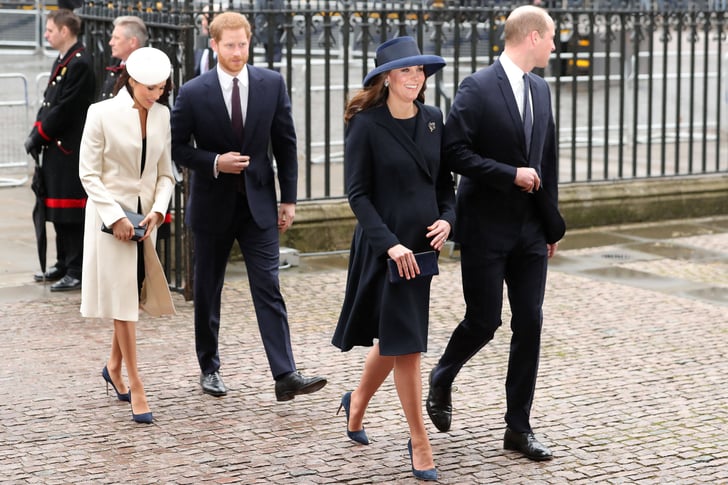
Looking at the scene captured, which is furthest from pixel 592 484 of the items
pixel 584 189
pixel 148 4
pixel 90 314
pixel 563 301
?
pixel 584 189

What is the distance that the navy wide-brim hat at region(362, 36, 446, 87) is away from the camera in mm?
5531

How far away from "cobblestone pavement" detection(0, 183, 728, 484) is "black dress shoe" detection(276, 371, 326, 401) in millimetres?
95

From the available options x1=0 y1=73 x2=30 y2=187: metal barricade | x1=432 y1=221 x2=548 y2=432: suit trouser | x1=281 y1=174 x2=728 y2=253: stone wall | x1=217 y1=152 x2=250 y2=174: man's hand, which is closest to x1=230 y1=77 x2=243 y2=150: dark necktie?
x1=217 y1=152 x2=250 y2=174: man's hand

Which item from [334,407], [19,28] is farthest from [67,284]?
[19,28]

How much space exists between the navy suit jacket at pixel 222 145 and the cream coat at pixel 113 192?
0.93ft

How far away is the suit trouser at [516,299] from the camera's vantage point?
230 inches

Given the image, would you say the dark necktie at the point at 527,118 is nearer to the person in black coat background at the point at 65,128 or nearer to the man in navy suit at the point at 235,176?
the man in navy suit at the point at 235,176

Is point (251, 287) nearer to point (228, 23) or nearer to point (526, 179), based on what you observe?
point (228, 23)

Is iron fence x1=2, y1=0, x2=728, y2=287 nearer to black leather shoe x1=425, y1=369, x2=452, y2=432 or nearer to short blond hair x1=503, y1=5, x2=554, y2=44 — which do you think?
black leather shoe x1=425, y1=369, x2=452, y2=432

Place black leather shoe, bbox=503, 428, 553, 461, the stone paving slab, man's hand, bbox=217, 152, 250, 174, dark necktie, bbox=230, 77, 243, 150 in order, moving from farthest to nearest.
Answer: dark necktie, bbox=230, 77, 243, 150 → man's hand, bbox=217, 152, 250, 174 → black leather shoe, bbox=503, 428, 553, 461 → the stone paving slab

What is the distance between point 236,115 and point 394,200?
4.78 ft

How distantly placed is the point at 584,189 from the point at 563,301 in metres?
2.95

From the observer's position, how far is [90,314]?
642cm

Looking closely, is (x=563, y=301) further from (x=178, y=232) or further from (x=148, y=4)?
(x=148, y=4)
